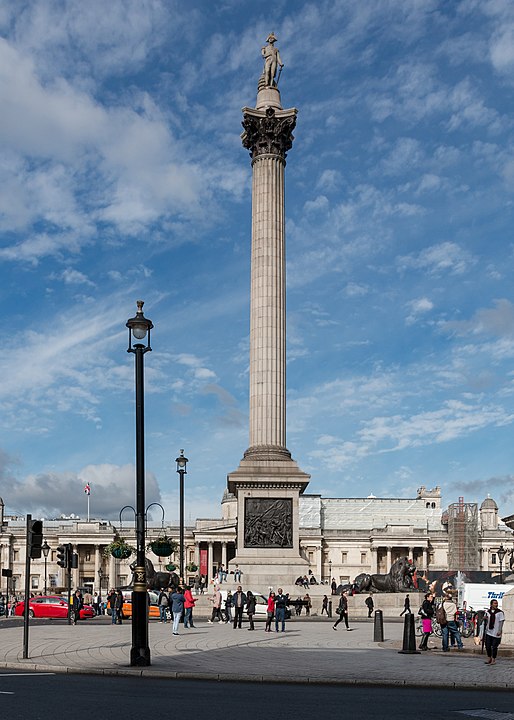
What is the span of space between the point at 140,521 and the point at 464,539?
10590cm

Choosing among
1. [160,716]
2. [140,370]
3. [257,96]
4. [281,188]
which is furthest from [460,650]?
[257,96]

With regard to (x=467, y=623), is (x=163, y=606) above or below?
below

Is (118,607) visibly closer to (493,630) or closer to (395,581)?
(395,581)

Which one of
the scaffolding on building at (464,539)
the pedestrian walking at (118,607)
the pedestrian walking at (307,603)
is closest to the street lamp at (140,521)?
the pedestrian walking at (118,607)

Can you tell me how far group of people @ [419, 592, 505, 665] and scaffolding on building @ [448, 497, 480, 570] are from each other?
304ft

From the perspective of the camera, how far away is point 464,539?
12381 cm

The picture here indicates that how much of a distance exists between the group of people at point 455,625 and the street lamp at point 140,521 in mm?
8395

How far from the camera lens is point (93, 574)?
526 ft

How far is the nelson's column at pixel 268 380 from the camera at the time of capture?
177ft

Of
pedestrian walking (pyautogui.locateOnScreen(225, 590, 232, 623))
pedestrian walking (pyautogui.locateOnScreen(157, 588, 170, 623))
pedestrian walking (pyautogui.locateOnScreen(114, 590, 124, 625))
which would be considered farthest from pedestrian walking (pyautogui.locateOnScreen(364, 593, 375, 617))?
pedestrian walking (pyautogui.locateOnScreen(114, 590, 124, 625))

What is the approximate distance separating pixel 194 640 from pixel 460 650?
8.86 meters

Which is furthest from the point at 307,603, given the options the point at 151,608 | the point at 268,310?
the point at 268,310

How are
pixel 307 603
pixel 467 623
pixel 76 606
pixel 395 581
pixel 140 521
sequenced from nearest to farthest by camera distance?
1. pixel 140 521
2. pixel 467 623
3. pixel 76 606
4. pixel 307 603
5. pixel 395 581

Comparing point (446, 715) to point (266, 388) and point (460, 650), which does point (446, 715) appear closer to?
point (460, 650)
